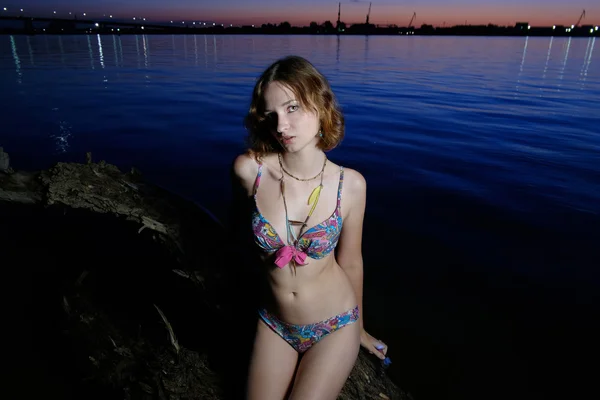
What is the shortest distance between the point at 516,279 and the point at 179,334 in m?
4.77

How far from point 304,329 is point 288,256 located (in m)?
0.60

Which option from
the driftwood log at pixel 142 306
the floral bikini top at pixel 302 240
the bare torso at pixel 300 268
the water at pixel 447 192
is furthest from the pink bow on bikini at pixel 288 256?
the water at pixel 447 192

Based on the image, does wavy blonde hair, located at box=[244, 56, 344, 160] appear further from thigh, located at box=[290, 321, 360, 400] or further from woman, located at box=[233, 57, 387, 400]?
thigh, located at box=[290, 321, 360, 400]

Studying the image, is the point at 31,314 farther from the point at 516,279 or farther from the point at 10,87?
the point at 10,87

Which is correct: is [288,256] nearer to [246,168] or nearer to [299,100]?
[246,168]

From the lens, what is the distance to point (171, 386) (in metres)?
2.59

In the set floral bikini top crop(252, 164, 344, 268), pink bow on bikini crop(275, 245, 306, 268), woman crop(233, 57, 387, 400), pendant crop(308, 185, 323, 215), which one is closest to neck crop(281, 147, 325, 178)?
woman crop(233, 57, 387, 400)

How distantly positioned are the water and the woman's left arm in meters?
1.36

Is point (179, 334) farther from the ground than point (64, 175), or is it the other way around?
point (64, 175)

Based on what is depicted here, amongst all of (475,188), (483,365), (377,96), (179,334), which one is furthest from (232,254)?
(377,96)

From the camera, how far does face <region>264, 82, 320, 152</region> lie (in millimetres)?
2562

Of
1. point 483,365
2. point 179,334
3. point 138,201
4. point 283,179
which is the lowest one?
point 483,365

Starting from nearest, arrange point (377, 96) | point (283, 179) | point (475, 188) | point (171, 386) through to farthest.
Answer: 1. point (171, 386)
2. point (283, 179)
3. point (475, 188)
4. point (377, 96)

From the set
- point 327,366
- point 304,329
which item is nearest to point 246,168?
point 304,329
